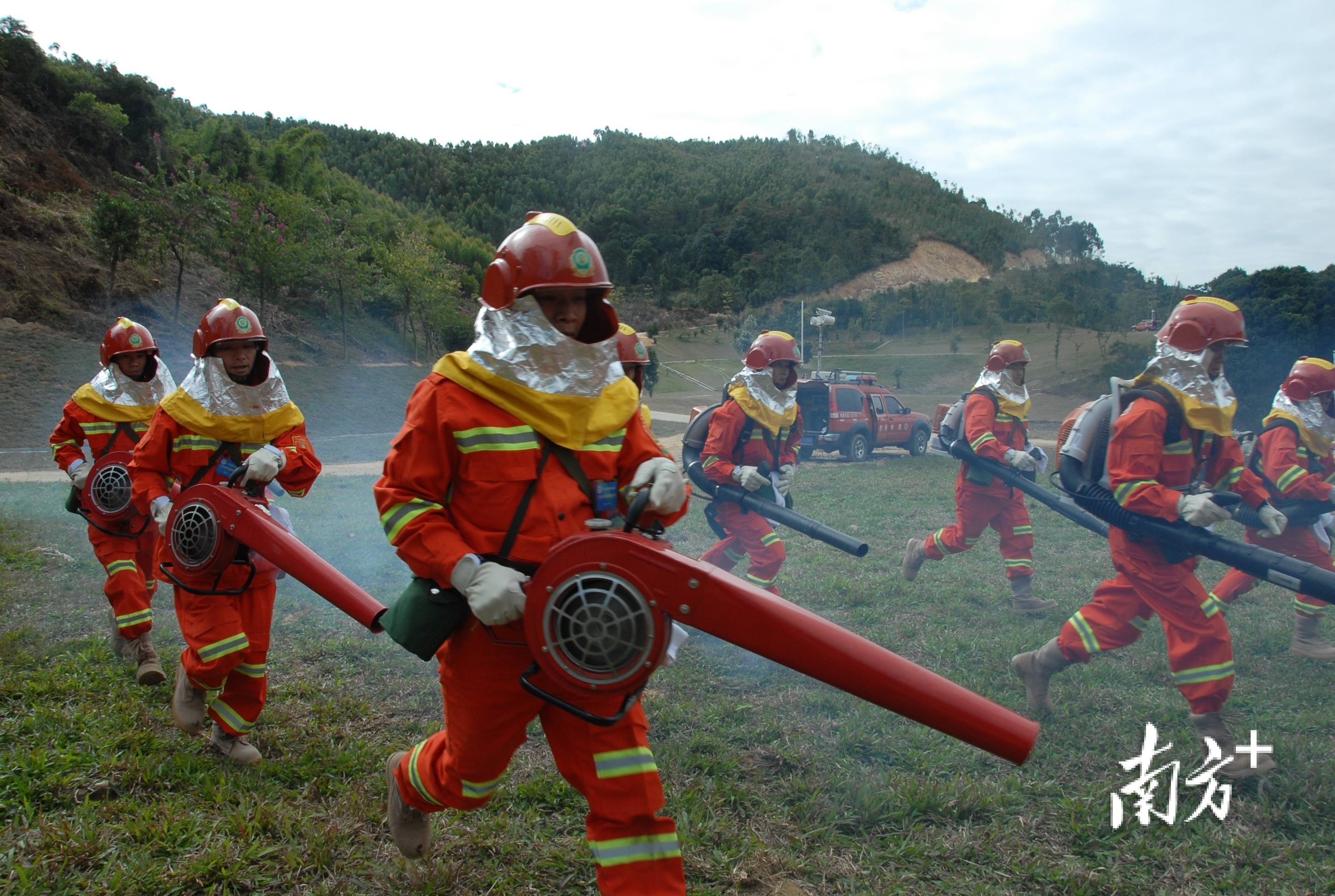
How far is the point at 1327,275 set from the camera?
17547 mm

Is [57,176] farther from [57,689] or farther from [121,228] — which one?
[57,689]

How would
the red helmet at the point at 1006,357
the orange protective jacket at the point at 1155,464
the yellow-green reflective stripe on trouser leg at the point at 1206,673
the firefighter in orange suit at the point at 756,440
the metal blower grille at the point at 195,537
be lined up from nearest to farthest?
the metal blower grille at the point at 195,537 → the yellow-green reflective stripe on trouser leg at the point at 1206,673 → the orange protective jacket at the point at 1155,464 → the firefighter in orange suit at the point at 756,440 → the red helmet at the point at 1006,357

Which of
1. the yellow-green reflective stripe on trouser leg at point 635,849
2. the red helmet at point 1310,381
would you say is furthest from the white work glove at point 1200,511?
the red helmet at point 1310,381

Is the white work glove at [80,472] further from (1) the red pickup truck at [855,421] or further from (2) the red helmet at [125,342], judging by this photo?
(1) the red pickup truck at [855,421]

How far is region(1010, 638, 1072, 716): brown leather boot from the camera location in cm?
437

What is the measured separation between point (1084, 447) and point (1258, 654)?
275 centimetres

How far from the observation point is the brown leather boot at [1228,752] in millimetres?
3676

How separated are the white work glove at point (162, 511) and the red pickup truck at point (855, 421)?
513 inches

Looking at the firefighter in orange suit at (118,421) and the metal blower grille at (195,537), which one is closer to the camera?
the metal blower grille at (195,537)

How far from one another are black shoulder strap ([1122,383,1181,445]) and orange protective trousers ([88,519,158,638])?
5.56 meters

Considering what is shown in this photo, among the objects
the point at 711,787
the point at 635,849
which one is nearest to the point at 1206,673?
the point at 711,787

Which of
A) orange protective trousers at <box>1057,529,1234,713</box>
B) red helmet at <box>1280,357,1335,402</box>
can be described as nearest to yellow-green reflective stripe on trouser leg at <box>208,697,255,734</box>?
orange protective trousers at <box>1057,529,1234,713</box>

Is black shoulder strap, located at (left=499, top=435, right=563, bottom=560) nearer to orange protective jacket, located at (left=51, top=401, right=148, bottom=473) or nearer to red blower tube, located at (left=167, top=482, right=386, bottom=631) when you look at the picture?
red blower tube, located at (left=167, top=482, right=386, bottom=631)

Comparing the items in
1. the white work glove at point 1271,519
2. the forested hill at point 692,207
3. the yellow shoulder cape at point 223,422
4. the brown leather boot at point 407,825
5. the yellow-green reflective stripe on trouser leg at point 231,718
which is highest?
the forested hill at point 692,207
